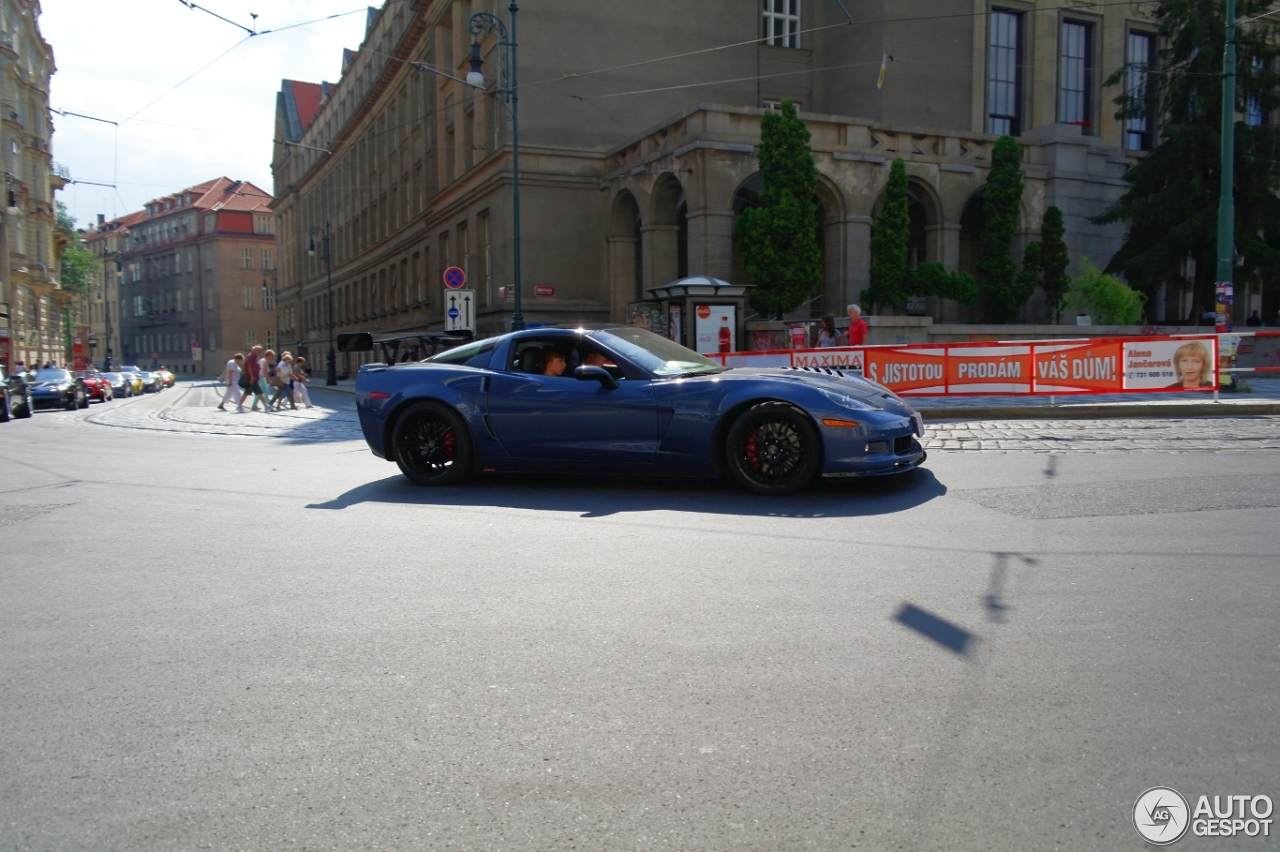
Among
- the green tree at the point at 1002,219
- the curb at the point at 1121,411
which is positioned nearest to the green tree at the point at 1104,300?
the green tree at the point at 1002,219

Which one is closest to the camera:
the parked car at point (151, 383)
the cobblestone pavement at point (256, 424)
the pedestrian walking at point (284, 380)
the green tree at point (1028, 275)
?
the cobblestone pavement at point (256, 424)

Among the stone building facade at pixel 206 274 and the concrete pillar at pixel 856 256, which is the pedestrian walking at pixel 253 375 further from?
the stone building facade at pixel 206 274

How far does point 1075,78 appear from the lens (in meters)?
37.6

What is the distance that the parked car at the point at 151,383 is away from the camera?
179 ft

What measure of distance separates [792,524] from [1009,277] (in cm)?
2667

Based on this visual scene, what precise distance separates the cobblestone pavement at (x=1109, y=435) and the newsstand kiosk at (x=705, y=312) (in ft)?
32.6

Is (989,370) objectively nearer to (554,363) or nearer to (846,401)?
(846,401)

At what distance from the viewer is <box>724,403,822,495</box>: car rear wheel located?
732 cm

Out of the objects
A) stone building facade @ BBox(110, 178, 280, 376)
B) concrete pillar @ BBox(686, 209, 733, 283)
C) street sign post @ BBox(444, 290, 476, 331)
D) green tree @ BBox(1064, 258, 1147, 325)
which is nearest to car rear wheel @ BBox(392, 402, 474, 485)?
street sign post @ BBox(444, 290, 476, 331)

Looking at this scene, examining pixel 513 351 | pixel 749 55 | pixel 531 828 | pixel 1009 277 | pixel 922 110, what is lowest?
pixel 531 828

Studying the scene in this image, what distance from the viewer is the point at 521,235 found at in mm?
33781

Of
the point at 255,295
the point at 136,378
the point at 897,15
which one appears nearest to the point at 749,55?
the point at 897,15

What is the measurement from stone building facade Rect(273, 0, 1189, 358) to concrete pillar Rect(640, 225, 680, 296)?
67 millimetres

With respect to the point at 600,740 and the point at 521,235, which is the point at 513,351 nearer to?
the point at 600,740
